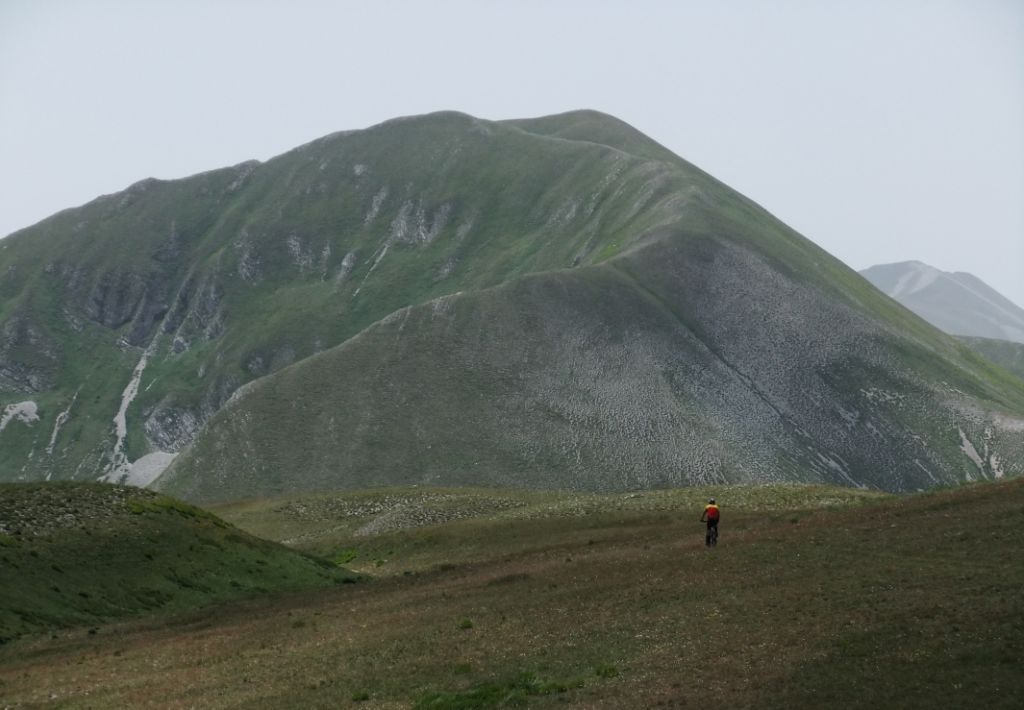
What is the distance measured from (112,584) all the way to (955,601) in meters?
38.9

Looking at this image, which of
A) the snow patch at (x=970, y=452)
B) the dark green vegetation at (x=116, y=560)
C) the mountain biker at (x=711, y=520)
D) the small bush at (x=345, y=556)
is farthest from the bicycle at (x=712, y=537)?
the snow patch at (x=970, y=452)

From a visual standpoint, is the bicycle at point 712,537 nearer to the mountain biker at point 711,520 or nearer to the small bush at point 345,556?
the mountain biker at point 711,520

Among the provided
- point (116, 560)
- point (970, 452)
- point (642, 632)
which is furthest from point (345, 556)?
point (970, 452)

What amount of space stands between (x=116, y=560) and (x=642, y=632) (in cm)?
3107

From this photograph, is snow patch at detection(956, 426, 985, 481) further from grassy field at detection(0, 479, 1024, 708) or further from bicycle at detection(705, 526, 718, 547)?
bicycle at detection(705, 526, 718, 547)

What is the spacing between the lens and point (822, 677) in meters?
27.5

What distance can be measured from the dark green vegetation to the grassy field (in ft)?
10.7

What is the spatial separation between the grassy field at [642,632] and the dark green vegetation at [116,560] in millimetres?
3251

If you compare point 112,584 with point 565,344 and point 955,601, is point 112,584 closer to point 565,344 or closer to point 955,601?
point 955,601

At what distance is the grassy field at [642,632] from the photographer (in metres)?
28.0

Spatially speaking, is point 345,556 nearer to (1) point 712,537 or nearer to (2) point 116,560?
(2) point 116,560

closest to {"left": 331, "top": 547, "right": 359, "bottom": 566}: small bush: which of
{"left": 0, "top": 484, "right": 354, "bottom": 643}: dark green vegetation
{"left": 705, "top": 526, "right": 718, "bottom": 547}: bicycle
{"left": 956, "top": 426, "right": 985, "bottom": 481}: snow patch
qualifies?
{"left": 0, "top": 484, "right": 354, "bottom": 643}: dark green vegetation

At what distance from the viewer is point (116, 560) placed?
177 ft

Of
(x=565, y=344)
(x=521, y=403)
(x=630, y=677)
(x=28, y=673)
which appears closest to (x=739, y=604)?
(x=630, y=677)
